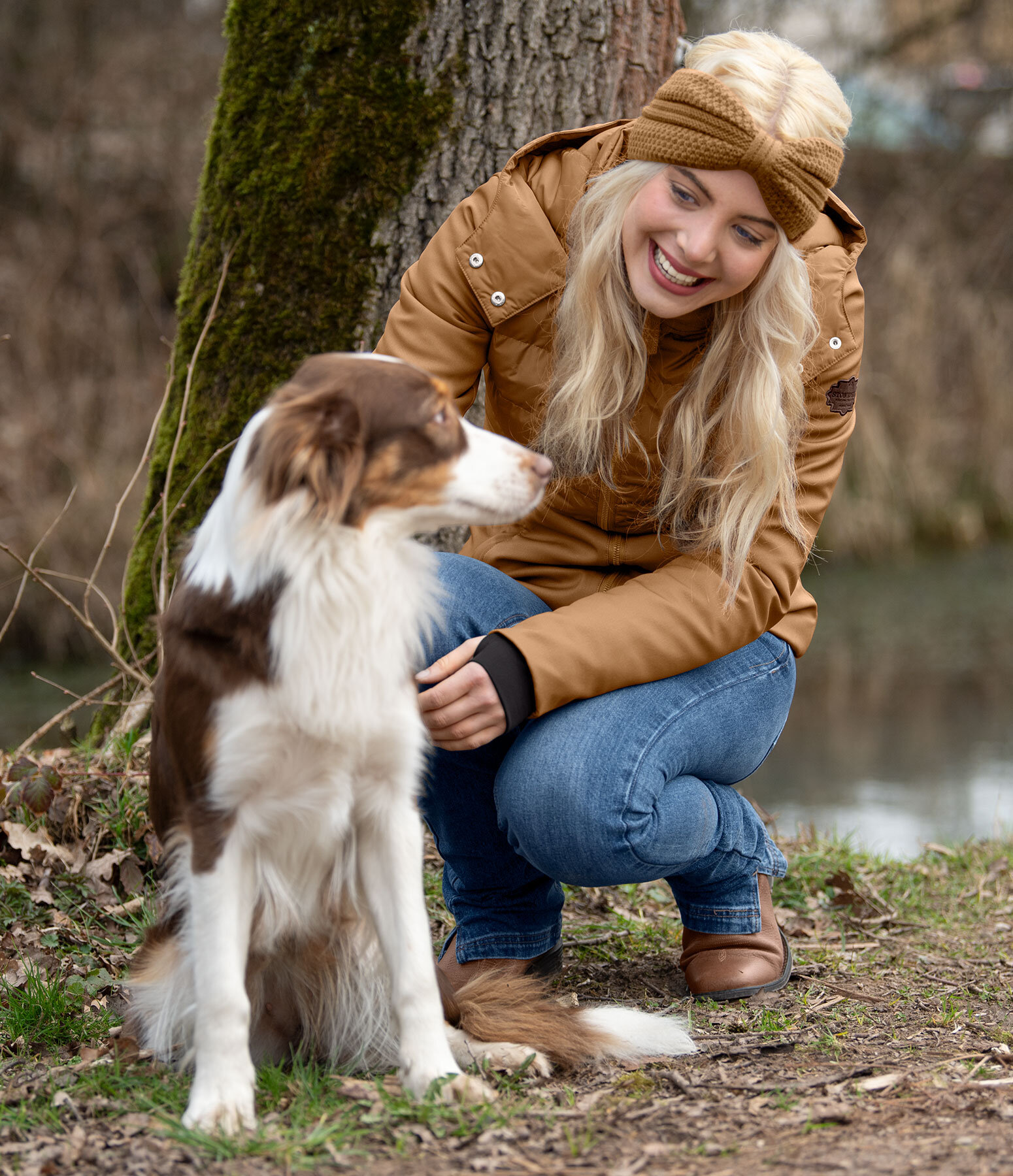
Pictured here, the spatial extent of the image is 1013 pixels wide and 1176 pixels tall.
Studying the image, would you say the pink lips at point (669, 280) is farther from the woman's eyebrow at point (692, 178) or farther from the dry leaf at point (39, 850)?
the dry leaf at point (39, 850)

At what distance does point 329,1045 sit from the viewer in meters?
2.42

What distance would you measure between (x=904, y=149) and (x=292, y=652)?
40.2ft

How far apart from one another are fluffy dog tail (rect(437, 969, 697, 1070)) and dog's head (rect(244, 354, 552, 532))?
929mm

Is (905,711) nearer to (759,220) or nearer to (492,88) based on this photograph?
(492,88)

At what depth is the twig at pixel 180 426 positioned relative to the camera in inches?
146

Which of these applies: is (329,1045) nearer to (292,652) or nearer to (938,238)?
(292,652)

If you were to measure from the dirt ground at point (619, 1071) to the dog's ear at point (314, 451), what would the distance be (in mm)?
1066

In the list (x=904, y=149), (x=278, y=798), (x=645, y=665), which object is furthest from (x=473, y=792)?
(x=904, y=149)

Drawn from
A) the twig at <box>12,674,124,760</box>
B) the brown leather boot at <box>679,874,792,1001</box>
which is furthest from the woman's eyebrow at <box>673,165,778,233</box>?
the twig at <box>12,674,124,760</box>

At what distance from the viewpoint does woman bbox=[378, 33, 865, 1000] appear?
260cm

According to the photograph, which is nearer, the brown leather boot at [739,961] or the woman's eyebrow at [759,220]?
the woman's eyebrow at [759,220]

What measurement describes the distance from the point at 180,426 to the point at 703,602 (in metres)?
1.85

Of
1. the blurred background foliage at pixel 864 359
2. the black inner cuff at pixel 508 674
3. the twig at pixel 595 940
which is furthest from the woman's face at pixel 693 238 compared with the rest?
the blurred background foliage at pixel 864 359

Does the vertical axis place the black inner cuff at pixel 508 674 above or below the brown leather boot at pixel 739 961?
above
